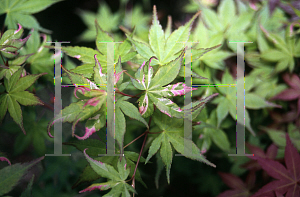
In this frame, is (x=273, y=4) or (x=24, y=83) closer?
(x=24, y=83)

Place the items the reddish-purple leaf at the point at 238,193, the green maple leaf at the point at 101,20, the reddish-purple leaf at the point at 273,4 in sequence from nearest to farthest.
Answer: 1. the reddish-purple leaf at the point at 238,193
2. the reddish-purple leaf at the point at 273,4
3. the green maple leaf at the point at 101,20

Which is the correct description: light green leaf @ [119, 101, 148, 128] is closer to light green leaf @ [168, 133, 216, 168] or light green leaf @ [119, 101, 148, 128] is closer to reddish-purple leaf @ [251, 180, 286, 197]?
light green leaf @ [168, 133, 216, 168]

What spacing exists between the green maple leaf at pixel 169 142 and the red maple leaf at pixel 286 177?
297mm

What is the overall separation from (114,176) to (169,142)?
0.16 meters

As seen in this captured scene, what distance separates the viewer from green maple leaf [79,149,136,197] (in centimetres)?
49

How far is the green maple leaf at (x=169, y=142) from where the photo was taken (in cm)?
50

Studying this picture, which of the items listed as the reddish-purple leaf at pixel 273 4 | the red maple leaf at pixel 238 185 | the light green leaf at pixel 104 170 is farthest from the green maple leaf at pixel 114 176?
the reddish-purple leaf at pixel 273 4

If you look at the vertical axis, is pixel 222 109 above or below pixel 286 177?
above

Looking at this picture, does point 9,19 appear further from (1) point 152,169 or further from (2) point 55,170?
(1) point 152,169

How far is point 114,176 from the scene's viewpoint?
1.68ft

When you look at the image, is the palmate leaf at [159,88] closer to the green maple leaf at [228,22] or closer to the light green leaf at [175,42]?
the light green leaf at [175,42]

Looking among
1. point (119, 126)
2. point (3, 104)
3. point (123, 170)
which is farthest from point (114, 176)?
point (3, 104)

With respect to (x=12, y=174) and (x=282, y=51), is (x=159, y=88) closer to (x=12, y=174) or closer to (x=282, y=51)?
(x=12, y=174)

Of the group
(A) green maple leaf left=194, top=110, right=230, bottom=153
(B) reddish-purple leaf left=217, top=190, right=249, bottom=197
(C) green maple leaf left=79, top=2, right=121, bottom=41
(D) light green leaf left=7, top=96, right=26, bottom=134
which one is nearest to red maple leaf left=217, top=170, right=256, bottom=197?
(B) reddish-purple leaf left=217, top=190, right=249, bottom=197
